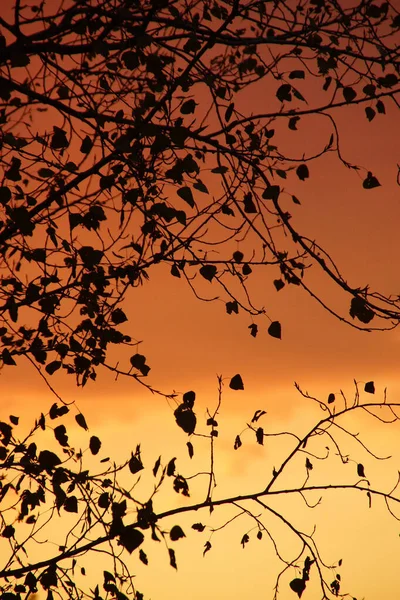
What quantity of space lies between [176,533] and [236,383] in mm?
1080

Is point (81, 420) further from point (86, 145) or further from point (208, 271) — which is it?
point (86, 145)

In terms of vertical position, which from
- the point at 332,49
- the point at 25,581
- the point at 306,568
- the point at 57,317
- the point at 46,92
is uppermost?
the point at 332,49

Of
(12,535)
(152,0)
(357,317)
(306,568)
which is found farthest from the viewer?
(12,535)

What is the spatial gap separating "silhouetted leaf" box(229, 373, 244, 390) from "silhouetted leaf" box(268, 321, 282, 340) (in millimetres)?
361

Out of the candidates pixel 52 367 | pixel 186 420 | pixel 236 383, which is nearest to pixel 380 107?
pixel 236 383

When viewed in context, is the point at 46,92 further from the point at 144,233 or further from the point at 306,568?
the point at 306,568

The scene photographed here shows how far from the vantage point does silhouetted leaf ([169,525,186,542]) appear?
392cm

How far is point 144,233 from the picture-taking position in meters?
5.16

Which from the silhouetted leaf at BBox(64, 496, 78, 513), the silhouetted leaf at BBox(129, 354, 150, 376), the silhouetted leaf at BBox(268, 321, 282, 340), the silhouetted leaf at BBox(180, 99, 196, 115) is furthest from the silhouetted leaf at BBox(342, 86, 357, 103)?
the silhouetted leaf at BBox(64, 496, 78, 513)

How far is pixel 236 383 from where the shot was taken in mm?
4730

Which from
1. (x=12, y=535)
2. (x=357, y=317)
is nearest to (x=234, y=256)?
(x=357, y=317)

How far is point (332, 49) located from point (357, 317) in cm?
166

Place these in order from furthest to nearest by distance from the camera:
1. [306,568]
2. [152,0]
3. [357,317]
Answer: [306,568] < [357,317] < [152,0]

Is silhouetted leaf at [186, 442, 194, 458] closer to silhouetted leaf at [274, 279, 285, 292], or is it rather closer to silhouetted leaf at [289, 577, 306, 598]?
silhouetted leaf at [289, 577, 306, 598]
